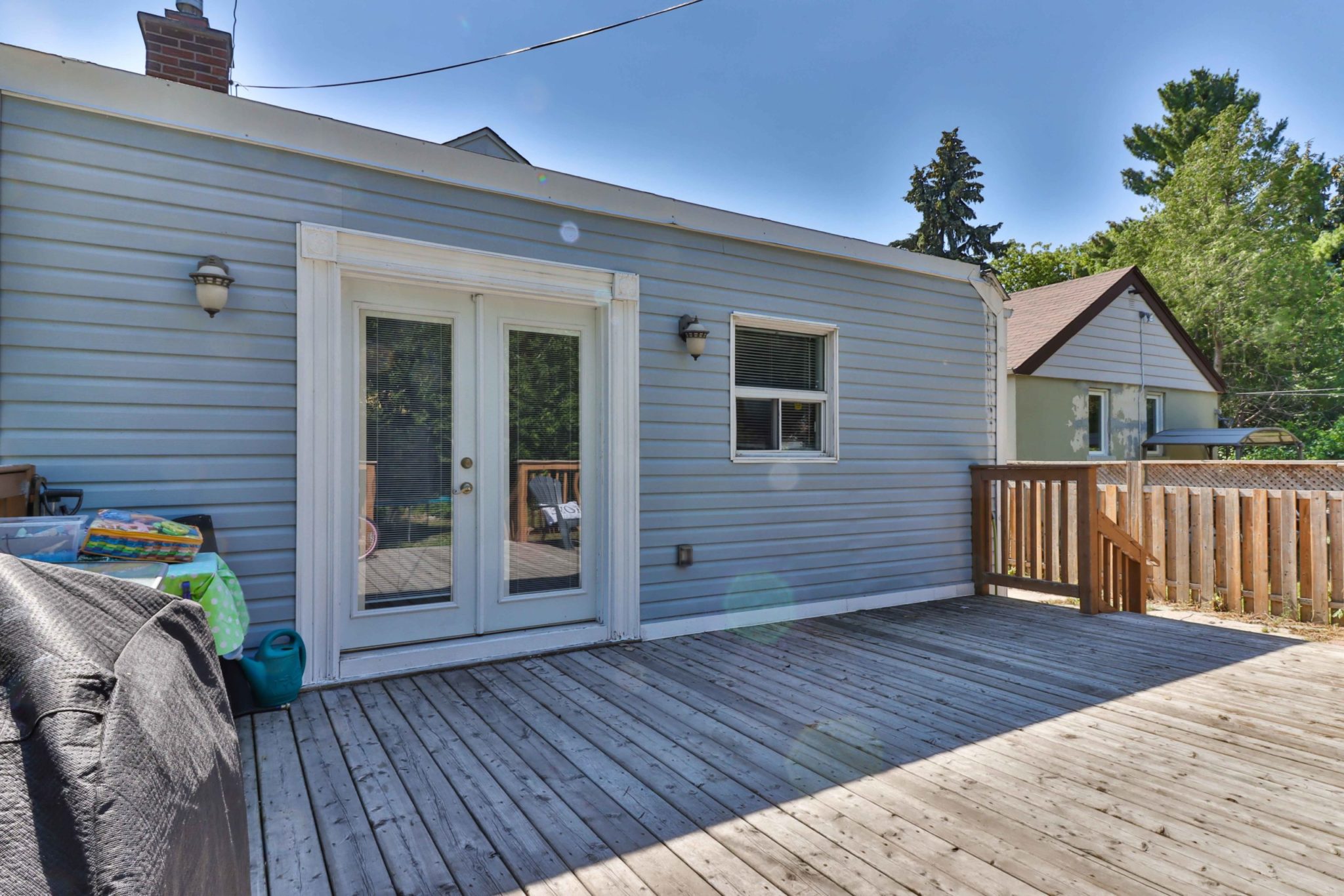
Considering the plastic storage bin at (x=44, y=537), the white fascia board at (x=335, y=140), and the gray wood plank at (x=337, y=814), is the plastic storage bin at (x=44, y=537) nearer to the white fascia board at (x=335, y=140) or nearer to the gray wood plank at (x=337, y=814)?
the gray wood plank at (x=337, y=814)

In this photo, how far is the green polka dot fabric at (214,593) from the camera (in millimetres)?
2465

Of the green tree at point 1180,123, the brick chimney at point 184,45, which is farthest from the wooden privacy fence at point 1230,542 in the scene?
the green tree at point 1180,123

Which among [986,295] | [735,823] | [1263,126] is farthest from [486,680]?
[1263,126]

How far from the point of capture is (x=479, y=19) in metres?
6.46

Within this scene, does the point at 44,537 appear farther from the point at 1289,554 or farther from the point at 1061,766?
the point at 1289,554

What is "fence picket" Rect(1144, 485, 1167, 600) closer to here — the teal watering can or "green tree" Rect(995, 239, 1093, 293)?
the teal watering can

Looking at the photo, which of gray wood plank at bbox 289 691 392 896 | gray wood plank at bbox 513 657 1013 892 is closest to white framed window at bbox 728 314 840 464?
gray wood plank at bbox 513 657 1013 892

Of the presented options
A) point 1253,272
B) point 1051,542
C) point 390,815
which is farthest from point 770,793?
point 1253,272

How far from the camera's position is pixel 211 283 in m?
3.12

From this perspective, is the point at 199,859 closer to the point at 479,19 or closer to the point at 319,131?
the point at 319,131

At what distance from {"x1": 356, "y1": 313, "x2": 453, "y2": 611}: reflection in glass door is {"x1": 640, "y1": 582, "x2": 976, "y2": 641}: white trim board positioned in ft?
4.54

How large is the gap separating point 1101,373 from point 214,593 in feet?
38.6

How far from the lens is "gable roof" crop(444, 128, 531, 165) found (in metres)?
7.43

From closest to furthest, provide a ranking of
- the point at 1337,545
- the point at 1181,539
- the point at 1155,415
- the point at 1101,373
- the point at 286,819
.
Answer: the point at 286,819, the point at 1337,545, the point at 1181,539, the point at 1101,373, the point at 1155,415
